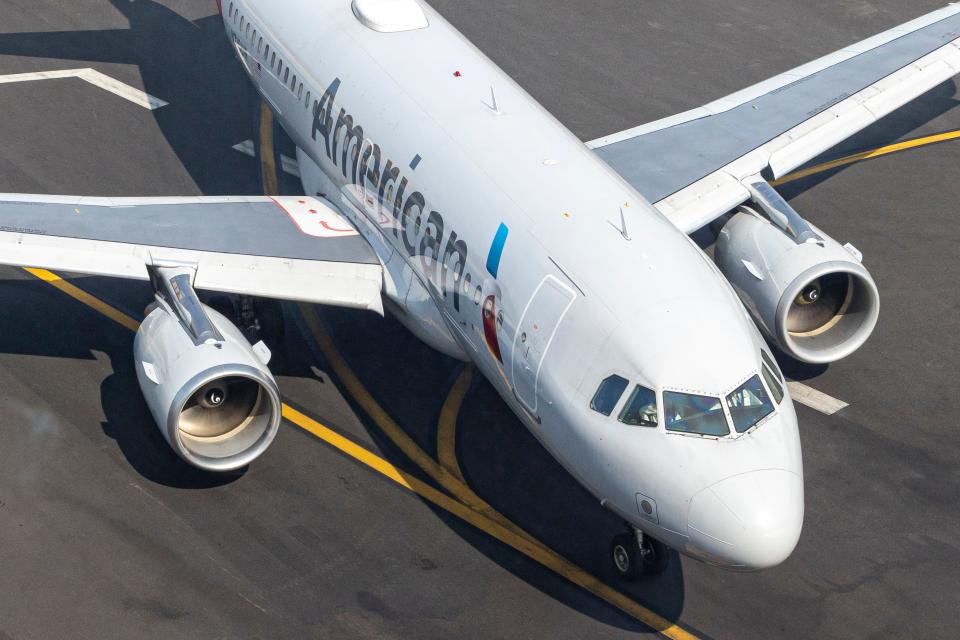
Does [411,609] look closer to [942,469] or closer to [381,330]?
[381,330]

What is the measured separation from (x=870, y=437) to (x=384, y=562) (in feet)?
30.8

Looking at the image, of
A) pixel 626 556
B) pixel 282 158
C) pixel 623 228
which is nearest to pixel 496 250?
pixel 623 228

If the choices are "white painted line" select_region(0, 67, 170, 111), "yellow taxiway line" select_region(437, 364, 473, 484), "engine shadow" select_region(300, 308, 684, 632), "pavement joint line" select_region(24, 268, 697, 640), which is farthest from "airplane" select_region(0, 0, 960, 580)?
"white painted line" select_region(0, 67, 170, 111)

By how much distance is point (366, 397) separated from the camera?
22938 millimetres

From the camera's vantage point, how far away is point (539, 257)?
59.7 feet

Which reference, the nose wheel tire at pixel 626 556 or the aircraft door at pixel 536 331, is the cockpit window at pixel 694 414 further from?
the nose wheel tire at pixel 626 556

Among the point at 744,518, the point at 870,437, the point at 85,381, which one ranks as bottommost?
the point at 85,381

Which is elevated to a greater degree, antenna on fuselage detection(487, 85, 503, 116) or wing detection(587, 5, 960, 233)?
antenna on fuselage detection(487, 85, 503, 116)

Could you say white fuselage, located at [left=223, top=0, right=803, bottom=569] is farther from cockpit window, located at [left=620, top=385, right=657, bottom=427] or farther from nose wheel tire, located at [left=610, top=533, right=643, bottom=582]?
nose wheel tire, located at [left=610, top=533, right=643, bottom=582]

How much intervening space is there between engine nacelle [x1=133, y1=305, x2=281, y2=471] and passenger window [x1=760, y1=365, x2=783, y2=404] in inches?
305

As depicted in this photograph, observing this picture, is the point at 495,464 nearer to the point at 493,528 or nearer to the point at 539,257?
the point at 493,528

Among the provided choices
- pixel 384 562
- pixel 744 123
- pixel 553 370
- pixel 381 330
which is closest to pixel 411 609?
pixel 384 562

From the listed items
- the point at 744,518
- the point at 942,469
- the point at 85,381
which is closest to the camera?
the point at 744,518

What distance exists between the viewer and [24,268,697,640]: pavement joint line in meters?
18.5
